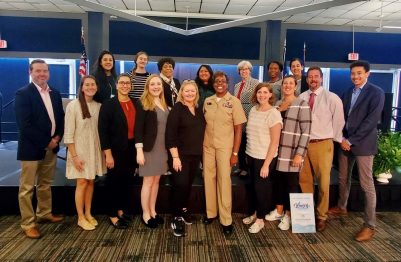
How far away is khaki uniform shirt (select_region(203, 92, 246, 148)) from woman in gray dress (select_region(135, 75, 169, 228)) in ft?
1.34

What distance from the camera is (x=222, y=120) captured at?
2766mm

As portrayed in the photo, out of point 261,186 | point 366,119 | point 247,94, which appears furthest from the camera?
point 247,94

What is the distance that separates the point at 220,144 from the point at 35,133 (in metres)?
1.62

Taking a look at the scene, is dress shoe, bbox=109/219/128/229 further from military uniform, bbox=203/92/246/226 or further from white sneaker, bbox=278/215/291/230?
white sneaker, bbox=278/215/291/230

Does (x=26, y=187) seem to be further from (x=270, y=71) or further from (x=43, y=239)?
(x=270, y=71)

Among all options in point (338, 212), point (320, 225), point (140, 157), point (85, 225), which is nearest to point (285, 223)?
point (320, 225)

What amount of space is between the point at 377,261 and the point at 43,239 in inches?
112

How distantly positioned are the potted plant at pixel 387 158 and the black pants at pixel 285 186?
1118 millimetres

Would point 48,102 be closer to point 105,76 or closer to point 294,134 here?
point 105,76

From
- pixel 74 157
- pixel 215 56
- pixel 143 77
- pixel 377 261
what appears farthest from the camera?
pixel 215 56

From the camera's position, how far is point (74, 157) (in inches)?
106

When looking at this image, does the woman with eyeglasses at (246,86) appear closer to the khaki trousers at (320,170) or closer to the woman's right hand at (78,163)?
the khaki trousers at (320,170)

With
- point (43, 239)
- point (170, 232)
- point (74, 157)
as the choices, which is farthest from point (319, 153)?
point (43, 239)

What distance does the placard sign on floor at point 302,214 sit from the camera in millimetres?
2928
